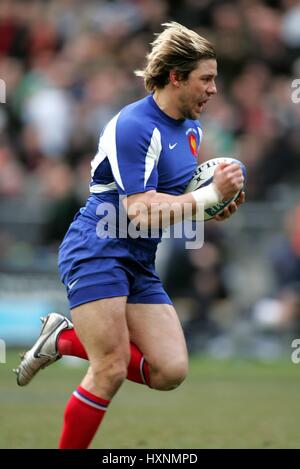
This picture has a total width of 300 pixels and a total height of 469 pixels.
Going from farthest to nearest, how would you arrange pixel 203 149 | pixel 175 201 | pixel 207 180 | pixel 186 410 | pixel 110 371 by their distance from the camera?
pixel 203 149 → pixel 186 410 → pixel 207 180 → pixel 175 201 → pixel 110 371

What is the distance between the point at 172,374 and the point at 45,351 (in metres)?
0.90

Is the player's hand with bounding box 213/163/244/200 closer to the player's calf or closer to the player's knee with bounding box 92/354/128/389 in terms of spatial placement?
the player's calf

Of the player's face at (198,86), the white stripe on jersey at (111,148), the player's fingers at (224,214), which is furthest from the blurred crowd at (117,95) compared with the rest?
the white stripe on jersey at (111,148)

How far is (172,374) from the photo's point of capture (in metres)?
5.81

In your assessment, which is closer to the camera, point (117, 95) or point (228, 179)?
point (228, 179)

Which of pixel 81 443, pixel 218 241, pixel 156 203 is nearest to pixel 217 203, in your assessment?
pixel 156 203

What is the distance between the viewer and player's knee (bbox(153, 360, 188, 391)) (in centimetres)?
580

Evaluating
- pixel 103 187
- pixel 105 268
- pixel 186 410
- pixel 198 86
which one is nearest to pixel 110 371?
pixel 105 268

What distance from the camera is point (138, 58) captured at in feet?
46.8

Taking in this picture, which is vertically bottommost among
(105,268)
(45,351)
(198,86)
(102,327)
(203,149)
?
(203,149)

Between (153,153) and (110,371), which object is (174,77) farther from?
(110,371)

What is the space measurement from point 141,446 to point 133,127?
199cm

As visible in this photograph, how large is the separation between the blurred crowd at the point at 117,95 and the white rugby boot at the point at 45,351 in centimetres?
597

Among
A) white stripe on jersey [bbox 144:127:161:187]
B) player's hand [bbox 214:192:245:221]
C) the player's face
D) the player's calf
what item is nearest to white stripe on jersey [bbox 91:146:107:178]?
white stripe on jersey [bbox 144:127:161:187]
